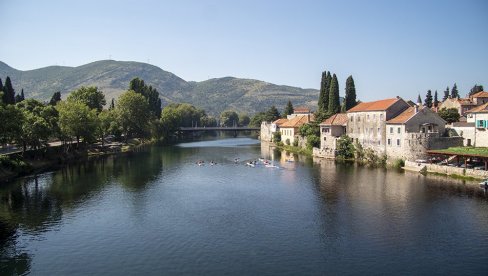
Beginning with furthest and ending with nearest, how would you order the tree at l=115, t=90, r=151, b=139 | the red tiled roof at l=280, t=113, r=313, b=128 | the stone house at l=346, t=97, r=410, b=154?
1. the tree at l=115, t=90, r=151, b=139
2. the red tiled roof at l=280, t=113, r=313, b=128
3. the stone house at l=346, t=97, r=410, b=154

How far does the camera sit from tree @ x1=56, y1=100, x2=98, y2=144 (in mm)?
93875

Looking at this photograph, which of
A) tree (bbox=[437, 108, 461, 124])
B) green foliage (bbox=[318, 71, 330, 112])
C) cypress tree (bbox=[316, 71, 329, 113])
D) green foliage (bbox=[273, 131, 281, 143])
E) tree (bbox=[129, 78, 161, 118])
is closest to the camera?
tree (bbox=[437, 108, 461, 124])

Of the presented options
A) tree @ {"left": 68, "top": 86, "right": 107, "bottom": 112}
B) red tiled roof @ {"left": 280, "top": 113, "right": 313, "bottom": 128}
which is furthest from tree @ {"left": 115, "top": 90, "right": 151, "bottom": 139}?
red tiled roof @ {"left": 280, "top": 113, "right": 313, "bottom": 128}

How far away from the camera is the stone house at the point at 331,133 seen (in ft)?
308

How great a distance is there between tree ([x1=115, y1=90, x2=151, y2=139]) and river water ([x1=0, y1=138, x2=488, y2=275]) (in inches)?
2878

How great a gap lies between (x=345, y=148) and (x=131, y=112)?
82432 mm

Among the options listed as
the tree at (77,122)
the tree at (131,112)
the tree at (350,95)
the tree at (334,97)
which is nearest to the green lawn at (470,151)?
the tree at (334,97)

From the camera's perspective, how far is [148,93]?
169m

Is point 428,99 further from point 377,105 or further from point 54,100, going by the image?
point 54,100

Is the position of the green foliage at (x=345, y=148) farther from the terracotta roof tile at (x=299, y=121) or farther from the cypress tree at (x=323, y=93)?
the cypress tree at (x=323, y=93)

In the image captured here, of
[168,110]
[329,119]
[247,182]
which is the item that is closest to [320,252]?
[247,182]

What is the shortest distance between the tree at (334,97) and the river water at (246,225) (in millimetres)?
48808

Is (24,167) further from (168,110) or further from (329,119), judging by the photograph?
(168,110)

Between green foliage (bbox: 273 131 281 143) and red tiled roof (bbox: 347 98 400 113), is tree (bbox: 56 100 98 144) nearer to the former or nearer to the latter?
green foliage (bbox: 273 131 281 143)
